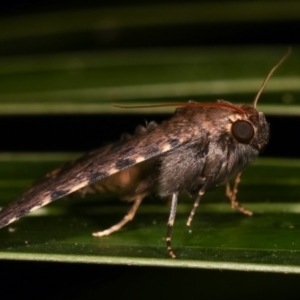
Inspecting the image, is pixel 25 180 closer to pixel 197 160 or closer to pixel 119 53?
pixel 197 160

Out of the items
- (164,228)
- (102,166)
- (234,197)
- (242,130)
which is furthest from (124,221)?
(242,130)

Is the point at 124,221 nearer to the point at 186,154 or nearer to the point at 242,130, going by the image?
the point at 186,154

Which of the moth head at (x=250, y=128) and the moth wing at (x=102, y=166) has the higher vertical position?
the moth head at (x=250, y=128)

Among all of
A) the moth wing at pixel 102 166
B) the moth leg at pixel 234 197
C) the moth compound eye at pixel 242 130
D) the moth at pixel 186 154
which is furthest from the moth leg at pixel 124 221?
the moth compound eye at pixel 242 130

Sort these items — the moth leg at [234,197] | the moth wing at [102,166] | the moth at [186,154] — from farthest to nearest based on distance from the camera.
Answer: the moth leg at [234,197] → the moth at [186,154] → the moth wing at [102,166]

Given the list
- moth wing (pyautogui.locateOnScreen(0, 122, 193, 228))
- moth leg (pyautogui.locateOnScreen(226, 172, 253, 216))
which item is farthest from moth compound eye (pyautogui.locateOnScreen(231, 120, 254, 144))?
moth leg (pyautogui.locateOnScreen(226, 172, 253, 216))

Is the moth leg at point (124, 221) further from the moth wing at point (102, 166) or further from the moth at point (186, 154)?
the moth wing at point (102, 166)
